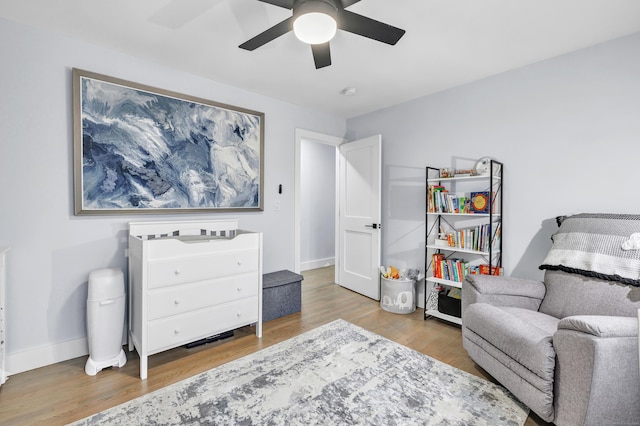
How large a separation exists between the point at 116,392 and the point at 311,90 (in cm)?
304

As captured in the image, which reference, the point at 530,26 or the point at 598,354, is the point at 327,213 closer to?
the point at 530,26

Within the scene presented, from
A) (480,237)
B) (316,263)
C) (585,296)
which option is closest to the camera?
(585,296)

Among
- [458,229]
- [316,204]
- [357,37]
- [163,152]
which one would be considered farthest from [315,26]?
[316,204]

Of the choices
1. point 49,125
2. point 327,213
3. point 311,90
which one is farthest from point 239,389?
point 327,213

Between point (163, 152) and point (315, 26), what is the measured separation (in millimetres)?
1804

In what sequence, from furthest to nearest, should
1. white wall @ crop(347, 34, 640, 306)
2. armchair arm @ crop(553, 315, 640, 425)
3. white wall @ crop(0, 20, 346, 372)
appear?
white wall @ crop(347, 34, 640, 306) < white wall @ crop(0, 20, 346, 372) < armchair arm @ crop(553, 315, 640, 425)

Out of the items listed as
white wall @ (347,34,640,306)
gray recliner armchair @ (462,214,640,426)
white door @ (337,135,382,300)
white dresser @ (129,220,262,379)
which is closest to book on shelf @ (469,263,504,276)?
white wall @ (347,34,640,306)

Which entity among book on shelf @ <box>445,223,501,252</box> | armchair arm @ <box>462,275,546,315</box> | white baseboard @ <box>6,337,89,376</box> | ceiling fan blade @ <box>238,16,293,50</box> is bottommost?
white baseboard @ <box>6,337,89,376</box>

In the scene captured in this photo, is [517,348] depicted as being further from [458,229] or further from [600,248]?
[458,229]

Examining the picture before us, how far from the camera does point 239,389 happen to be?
75.1 inches

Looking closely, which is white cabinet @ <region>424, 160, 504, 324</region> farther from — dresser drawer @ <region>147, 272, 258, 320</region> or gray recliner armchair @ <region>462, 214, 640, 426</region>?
dresser drawer @ <region>147, 272, 258, 320</region>

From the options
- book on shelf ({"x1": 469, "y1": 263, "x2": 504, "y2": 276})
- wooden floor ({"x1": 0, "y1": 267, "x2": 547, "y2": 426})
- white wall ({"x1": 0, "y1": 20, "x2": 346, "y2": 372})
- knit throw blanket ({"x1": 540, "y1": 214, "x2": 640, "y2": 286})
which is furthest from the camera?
book on shelf ({"x1": 469, "y1": 263, "x2": 504, "y2": 276})

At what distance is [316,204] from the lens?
534cm

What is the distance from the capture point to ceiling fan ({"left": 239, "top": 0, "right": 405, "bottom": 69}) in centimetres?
147
